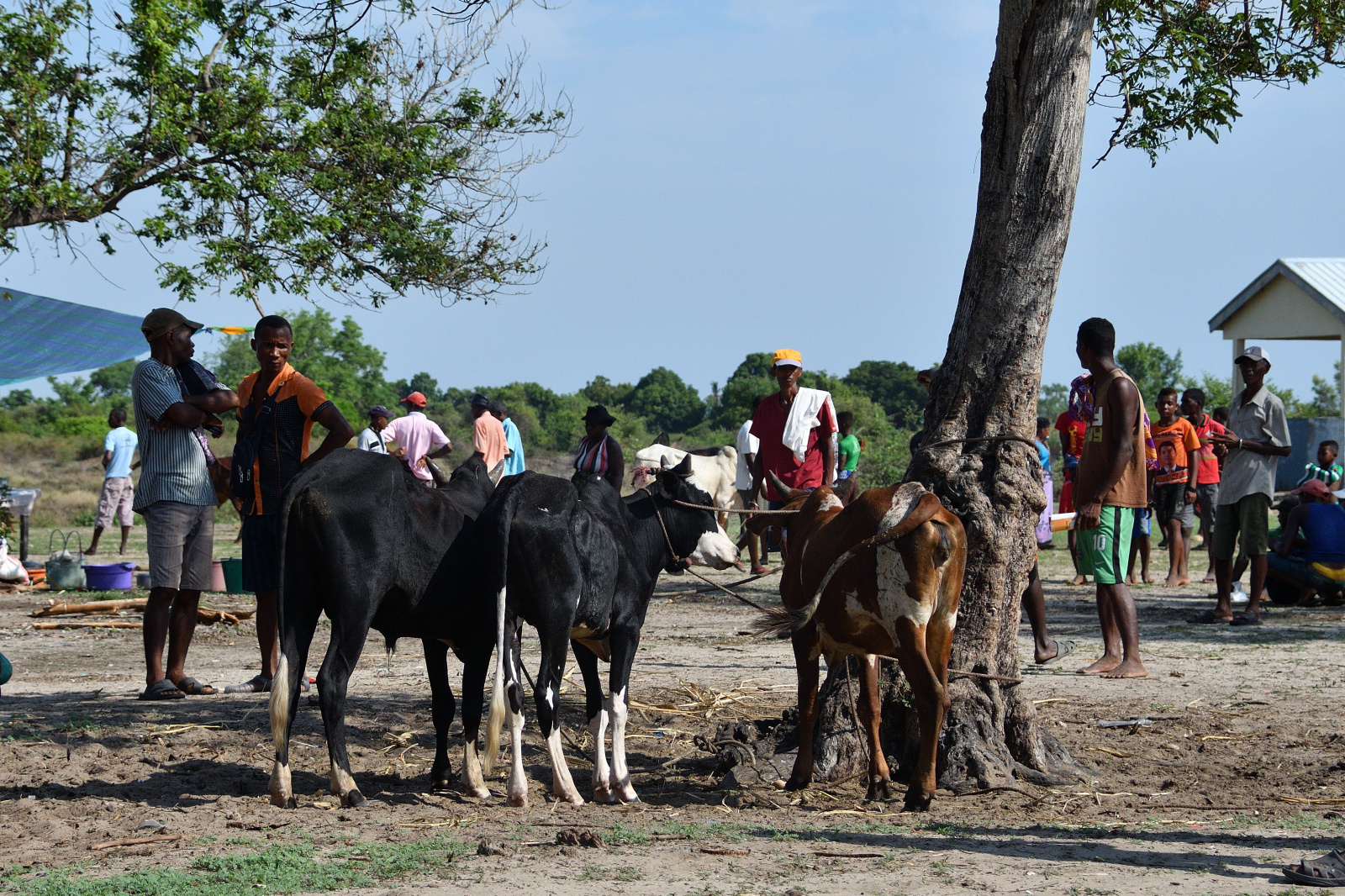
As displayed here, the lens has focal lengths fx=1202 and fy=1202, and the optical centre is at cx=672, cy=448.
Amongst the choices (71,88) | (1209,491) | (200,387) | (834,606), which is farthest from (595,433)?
(1209,491)

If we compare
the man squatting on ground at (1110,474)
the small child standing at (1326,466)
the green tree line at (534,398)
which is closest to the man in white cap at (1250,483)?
the man squatting on ground at (1110,474)

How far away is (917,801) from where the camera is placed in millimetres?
5340

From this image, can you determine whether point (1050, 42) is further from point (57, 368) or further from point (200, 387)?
point (57, 368)

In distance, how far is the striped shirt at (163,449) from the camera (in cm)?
739

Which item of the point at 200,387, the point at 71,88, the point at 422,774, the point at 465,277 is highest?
the point at 71,88

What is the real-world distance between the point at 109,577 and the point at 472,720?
31.3 feet

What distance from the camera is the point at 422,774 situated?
20.6 feet

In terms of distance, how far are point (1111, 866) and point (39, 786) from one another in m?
4.73

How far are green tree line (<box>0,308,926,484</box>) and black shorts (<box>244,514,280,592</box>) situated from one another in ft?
124

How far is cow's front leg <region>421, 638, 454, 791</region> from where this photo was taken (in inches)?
234

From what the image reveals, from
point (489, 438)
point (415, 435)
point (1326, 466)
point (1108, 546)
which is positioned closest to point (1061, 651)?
point (1108, 546)

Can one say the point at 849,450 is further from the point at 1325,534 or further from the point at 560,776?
the point at 560,776

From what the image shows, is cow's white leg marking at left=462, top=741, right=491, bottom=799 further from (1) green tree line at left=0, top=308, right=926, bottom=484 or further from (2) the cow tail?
(1) green tree line at left=0, top=308, right=926, bottom=484

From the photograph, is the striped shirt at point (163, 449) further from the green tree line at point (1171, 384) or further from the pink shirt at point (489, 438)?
the green tree line at point (1171, 384)
